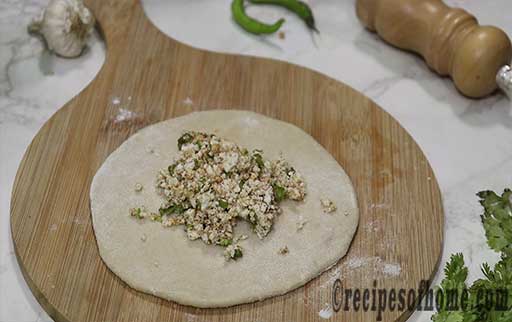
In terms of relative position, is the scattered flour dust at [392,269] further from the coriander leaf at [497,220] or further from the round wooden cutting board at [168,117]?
the coriander leaf at [497,220]

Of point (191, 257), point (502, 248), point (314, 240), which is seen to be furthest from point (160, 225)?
point (502, 248)

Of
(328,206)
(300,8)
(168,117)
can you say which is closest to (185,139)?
(168,117)

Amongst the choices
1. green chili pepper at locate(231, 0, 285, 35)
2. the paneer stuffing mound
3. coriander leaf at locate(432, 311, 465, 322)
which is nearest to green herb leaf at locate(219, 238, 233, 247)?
the paneer stuffing mound

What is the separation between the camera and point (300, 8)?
8.82 feet

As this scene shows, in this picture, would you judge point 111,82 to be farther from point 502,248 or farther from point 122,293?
point 502,248

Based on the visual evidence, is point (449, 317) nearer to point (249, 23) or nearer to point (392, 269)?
point (392, 269)

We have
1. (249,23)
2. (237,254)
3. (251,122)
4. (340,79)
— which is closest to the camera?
(237,254)

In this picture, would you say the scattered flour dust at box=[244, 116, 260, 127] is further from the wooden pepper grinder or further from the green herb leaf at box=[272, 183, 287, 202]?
the wooden pepper grinder

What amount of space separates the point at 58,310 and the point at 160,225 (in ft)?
1.17

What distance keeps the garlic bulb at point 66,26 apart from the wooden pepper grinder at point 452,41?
3.41 ft

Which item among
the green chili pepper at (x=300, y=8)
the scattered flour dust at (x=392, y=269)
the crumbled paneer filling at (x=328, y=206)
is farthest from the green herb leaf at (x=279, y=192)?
the green chili pepper at (x=300, y=8)

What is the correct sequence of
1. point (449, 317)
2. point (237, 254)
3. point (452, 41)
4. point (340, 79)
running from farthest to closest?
point (340, 79) < point (452, 41) < point (237, 254) < point (449, 317)

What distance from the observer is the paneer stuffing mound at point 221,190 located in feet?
6.25

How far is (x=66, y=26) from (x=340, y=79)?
1.00 m
